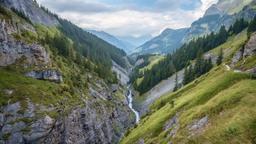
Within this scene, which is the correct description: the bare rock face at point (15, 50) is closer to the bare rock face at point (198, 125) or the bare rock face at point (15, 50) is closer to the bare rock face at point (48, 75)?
the bare rock face at point (48, 75)

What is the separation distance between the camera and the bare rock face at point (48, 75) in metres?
124

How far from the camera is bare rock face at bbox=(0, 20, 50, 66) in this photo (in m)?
122

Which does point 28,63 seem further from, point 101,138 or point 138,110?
point 138,110

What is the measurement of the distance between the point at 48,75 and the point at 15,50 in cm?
1555

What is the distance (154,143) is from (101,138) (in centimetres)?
5300

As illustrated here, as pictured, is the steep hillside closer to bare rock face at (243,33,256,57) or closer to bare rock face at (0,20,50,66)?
bare rock face at (0,20,50,66)

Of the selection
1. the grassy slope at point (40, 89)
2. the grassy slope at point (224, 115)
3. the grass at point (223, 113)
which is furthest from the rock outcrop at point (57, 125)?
the grassy slope at point (224, 115)

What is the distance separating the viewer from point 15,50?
127688mm

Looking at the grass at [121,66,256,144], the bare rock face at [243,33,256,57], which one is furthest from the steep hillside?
the bare rock face at [243,33,256,57]

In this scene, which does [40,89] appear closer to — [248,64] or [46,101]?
[46,101]

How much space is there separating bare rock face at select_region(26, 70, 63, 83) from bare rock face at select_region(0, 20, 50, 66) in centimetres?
608

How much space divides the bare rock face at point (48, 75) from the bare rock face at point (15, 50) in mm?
6082

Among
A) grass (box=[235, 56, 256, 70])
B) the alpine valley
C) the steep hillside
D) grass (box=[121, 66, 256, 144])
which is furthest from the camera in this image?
the steep hillside

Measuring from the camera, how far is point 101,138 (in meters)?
120
